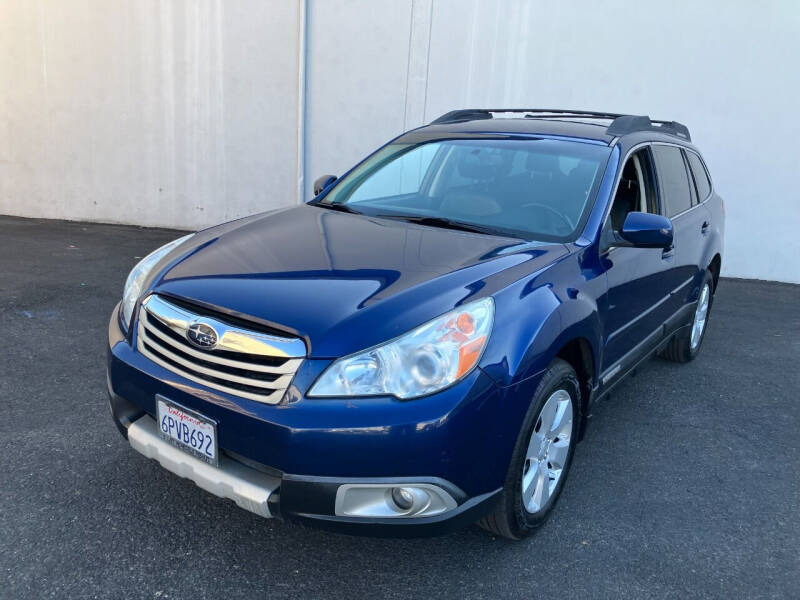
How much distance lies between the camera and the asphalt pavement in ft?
7.89

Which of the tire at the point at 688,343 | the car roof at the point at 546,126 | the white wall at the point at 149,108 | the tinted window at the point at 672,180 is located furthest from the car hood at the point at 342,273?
the white wall at the point at 149,108

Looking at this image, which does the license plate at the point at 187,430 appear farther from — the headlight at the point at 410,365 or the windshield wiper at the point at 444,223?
the windshield wiper at the point at 444,223

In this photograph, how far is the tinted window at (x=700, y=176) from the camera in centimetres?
479

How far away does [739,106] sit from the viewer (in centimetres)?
778

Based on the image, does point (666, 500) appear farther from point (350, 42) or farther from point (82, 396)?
point (350, 42)

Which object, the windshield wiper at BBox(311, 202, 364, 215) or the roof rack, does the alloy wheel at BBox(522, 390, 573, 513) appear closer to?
the windshield wiper at BBox(311, 202, 364, 215)

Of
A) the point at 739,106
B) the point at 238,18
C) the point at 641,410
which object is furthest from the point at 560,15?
the point at 641,410

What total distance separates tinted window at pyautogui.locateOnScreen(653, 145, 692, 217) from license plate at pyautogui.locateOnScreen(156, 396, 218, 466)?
114 inches

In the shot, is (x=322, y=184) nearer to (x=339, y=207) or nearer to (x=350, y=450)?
(x=339, y=207)

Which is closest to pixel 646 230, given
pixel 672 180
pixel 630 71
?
pixel 672 180

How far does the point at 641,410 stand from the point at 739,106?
17.3 feet

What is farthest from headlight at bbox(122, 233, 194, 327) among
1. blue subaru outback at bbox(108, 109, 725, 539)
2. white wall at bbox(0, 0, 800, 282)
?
white wall at bbox(0, 0, 800, 282)

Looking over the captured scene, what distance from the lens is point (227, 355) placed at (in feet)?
7.39

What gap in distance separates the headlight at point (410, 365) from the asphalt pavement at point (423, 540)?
79 centimetres
